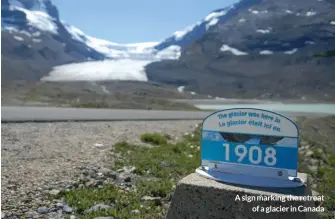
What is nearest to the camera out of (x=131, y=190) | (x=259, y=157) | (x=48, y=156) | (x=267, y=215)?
(x=267, y=215)

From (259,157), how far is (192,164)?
561 cm

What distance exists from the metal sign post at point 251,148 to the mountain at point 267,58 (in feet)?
250

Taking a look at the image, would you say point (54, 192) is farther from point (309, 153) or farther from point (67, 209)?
point (309, 153)

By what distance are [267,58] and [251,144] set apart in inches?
4693

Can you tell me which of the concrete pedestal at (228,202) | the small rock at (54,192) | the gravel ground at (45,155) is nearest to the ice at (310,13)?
the gravel ground at (45,155)

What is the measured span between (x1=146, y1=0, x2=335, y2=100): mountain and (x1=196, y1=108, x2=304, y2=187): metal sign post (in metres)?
76.3

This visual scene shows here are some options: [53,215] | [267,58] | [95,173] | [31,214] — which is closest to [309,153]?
[95,173]

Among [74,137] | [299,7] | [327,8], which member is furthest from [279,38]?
[74,137]

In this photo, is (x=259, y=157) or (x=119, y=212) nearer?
(x=259, y=157)

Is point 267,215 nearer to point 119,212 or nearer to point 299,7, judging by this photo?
point 119,212

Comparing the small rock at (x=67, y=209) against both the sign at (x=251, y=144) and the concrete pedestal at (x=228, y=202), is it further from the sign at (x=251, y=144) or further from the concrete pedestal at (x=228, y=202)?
the sign at (x=251, y=144)

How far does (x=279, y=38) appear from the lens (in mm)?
141875

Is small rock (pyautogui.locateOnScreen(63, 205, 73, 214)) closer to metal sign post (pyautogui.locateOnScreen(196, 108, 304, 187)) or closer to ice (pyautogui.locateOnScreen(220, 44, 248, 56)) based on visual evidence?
metal sign post (pyautogui.locateOnScreen(196, 108, 304, 187))

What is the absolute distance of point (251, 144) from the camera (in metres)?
5.00
